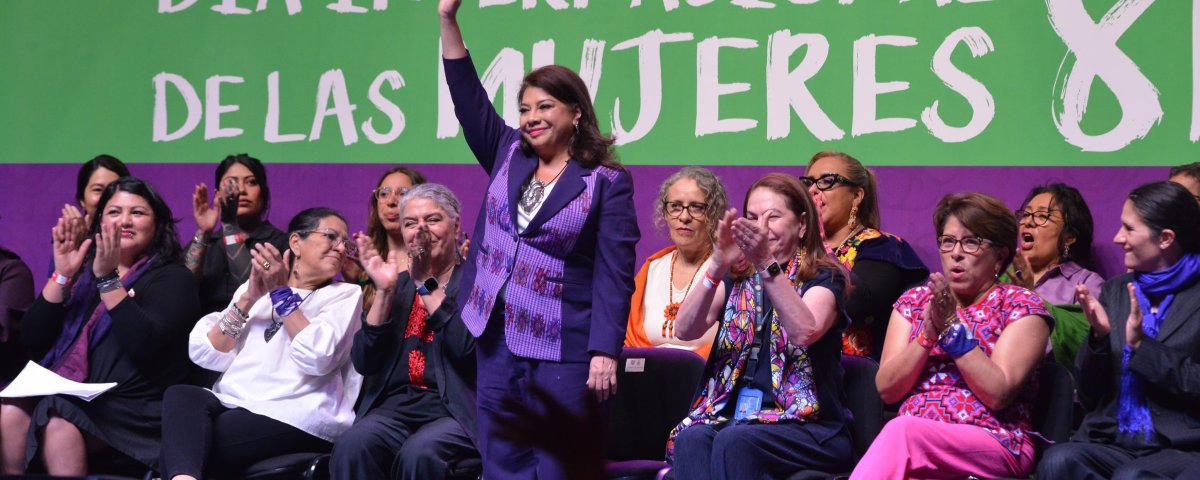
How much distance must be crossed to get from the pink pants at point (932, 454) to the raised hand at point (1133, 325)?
40 centimetres

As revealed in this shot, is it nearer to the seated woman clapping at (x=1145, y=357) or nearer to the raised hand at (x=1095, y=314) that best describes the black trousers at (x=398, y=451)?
the seated woman clapping at (x=1145, y=357)

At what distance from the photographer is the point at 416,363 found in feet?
11.4

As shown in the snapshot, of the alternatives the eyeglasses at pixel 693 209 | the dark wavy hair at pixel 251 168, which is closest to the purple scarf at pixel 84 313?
the dark wavy hair at pixel 251 168

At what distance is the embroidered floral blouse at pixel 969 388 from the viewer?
2982 mm

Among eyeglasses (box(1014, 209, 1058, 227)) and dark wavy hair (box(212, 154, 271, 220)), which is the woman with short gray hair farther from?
dark wavy hair (box(212, 154, 271, 220))

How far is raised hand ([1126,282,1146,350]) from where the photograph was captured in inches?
116

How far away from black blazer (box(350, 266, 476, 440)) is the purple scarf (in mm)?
822

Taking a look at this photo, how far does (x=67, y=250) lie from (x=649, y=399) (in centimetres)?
186

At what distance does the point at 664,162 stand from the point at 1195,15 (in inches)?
71.2

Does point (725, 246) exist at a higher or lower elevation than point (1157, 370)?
higher

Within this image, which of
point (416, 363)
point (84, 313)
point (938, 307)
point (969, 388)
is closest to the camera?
point (938, 307)

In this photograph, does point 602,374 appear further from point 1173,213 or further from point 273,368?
point 1173,213

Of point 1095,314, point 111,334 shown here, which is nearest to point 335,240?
point 111,334

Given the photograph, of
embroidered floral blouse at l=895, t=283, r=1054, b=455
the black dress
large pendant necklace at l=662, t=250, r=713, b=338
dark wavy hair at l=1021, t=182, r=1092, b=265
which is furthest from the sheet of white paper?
dark wavy hair at l=1021, t=182, r=1092, b=265
